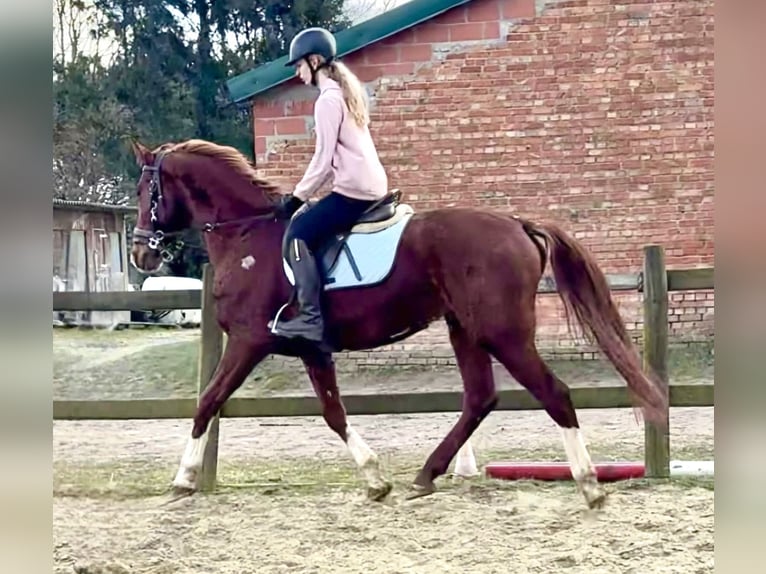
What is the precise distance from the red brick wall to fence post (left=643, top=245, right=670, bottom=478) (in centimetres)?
5

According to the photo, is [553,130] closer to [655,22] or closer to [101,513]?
[655,22]

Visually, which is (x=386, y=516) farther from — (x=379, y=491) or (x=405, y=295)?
(x=405, y=295)

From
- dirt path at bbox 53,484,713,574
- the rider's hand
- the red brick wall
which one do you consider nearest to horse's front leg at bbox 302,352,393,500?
dirt path at bbox 53,484,713,574

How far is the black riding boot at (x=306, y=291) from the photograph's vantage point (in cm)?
364

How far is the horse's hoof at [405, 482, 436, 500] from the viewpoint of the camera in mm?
3672

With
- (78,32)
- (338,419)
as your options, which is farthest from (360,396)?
(78,32)

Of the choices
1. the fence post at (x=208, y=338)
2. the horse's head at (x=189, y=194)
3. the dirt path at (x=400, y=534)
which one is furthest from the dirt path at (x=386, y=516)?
the horse's head at (x=189, y=194)

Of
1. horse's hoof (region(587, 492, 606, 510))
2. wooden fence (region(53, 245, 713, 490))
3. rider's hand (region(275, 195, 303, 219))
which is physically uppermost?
rider's hand (region(275, 195, 303, 219))

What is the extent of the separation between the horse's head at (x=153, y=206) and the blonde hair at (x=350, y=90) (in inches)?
31.8

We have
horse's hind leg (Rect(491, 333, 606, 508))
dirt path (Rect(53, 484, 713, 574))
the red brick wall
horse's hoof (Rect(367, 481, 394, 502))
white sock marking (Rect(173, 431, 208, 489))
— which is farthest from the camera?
the red brick wall

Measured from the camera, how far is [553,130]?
417 centimetres

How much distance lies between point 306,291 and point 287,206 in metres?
0.41

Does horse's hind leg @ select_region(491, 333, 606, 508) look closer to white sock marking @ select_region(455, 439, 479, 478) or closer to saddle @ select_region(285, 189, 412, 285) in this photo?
white sock marking @ select_region(455, 439, 479, 478)

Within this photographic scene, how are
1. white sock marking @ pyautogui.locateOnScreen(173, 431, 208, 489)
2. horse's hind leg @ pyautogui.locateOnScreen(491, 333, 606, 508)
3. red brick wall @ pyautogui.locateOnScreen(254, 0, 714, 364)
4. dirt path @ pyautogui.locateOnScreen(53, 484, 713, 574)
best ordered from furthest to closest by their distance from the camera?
red brick wall @ pyautogui.locateOnScreen(254, 0, 714, 364)
white sock marking @ pyautogui.locateOnScreen(173, 431, 208, 489)
horse's hind leg @ pyautogui.locateOnScreen(491, 333, 606, 508)
dirt path @ pyautogui.locateOnScreen(53, 484, 713, 574)
